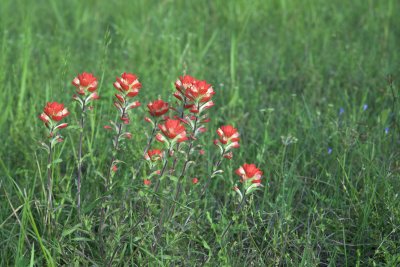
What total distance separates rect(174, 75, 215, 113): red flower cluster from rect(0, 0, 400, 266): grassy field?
319 millimetres

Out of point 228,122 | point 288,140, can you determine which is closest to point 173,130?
point 288,140

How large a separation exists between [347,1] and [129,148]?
299 centimetres

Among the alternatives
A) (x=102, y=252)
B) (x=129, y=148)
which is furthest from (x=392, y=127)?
(x=102, y=252)

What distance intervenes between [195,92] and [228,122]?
120 centimetres

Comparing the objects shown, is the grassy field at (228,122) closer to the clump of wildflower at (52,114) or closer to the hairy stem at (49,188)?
the hairy stem at (49,188)

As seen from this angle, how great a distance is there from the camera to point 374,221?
8.08 ft

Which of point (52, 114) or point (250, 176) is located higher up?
point (52, 114)

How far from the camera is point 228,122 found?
3229 millimetres

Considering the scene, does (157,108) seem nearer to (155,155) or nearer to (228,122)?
(155,155)

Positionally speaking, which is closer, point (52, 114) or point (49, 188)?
point (52, 114)

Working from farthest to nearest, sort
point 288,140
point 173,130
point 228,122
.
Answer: point 228,122
point 288,140
point 173,130

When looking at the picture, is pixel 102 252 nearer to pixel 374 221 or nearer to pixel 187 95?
pixel 187 95

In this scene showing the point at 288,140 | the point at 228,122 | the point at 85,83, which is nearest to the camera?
the point at 85,83

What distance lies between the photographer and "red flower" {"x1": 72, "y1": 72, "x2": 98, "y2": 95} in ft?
6.88
